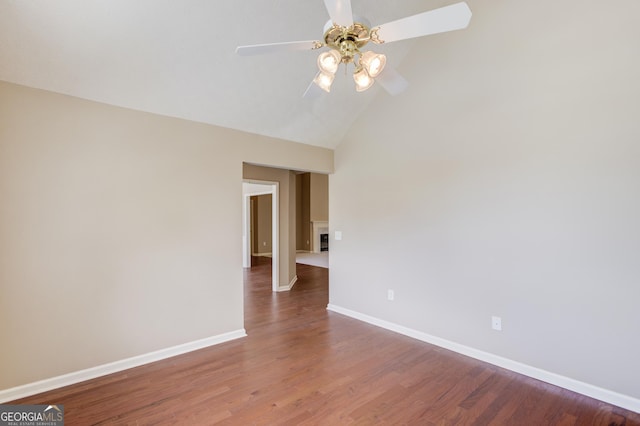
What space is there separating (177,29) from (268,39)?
73 cm

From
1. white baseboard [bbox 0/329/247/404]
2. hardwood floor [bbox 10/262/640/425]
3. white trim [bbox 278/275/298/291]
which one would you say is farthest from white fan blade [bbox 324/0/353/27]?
white trim [bbox 278/275/298/291]

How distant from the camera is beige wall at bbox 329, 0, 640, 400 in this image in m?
2.18

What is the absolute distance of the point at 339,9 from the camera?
1371 mm

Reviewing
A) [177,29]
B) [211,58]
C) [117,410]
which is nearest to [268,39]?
[211,58]

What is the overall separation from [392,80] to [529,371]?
269cm

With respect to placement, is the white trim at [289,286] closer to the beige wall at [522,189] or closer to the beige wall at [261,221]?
the beige wall at [522,189]

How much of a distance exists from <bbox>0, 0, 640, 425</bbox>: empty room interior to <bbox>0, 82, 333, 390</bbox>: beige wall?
2 cm

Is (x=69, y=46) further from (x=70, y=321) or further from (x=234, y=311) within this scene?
(x=234, y=311)

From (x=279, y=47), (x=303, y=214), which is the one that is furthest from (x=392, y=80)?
(x=303, y=214)

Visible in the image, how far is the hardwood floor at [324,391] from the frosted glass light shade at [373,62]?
2.26 metres

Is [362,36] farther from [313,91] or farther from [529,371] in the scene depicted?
[529,371]

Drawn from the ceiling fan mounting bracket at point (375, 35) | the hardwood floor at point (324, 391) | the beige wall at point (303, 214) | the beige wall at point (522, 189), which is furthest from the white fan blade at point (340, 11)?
the beige wall at point (303, 214)

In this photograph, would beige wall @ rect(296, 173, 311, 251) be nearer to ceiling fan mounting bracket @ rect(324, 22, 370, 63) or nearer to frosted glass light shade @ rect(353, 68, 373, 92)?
frosted glass light shade @ rect(353, 68, 373, 92)

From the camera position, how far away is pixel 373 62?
169 centimetres
